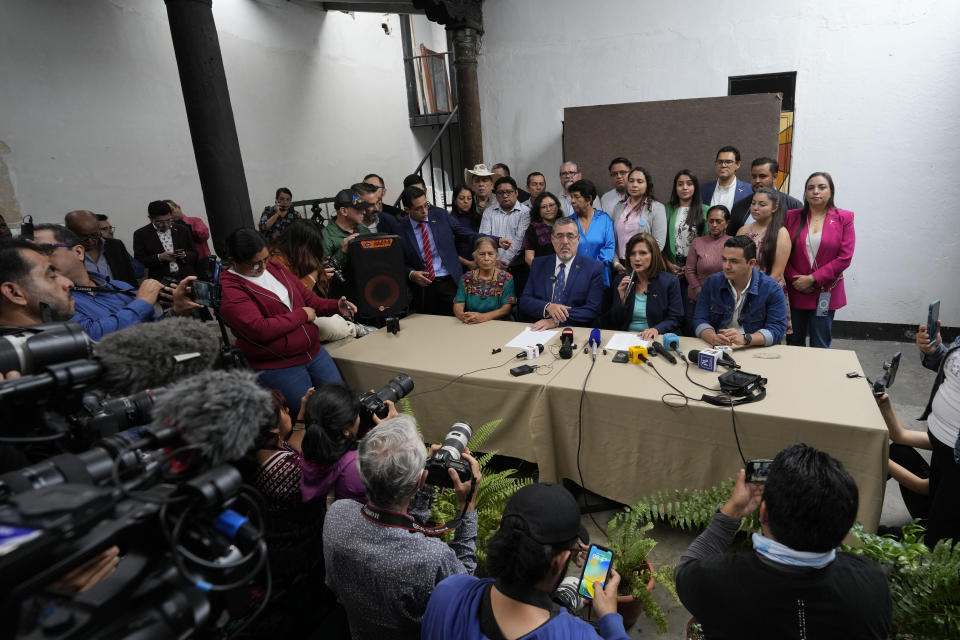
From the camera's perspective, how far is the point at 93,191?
4.74m

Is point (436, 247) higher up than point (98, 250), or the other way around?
point (98, 250)

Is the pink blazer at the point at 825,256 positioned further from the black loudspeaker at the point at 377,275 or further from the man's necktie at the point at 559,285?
the black loudspeaker at the point at 377,275

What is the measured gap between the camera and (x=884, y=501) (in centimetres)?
265

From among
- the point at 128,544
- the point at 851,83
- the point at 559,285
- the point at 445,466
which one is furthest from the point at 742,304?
the point at 851,83

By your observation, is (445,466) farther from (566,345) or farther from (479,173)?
(479,173)

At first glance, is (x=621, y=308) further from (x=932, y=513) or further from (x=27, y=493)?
(x=27, y=493)

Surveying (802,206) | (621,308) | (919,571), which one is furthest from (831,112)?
(919,571)

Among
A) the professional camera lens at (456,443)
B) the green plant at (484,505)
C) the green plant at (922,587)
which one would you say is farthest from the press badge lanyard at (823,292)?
the professional camera lens at (456,443)

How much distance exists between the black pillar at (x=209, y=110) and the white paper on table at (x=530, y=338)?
236cm

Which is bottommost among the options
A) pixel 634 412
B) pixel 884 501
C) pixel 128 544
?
pixel 884 501

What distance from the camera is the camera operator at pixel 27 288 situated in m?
1.71

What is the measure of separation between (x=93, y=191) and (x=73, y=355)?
4.83 meters

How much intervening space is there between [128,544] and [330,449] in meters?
0.87

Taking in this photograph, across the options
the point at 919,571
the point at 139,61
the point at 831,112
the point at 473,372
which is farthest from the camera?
the point at 139,61
